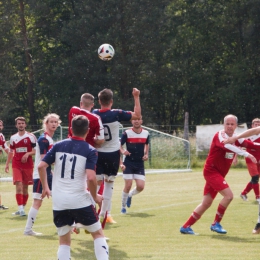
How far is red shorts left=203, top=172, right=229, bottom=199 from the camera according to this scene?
9.62 meters

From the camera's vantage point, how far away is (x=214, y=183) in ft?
31.7

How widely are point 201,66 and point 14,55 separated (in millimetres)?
14604

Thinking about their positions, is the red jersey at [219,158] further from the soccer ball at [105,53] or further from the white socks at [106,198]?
the soccer ball at [105,53]

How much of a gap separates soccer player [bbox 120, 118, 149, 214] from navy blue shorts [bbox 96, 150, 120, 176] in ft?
10.9

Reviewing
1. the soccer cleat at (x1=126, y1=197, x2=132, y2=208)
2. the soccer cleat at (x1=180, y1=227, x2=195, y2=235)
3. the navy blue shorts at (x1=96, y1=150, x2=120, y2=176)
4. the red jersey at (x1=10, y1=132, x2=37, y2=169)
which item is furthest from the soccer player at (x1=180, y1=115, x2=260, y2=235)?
the red jersey at (x1=10, y1=132, x2=37, y2=169)

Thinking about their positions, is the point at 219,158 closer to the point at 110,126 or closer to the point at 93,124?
the point at 110,126

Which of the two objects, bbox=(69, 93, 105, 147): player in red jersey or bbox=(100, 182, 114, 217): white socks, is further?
bbox=(100, 182, 114, 217): white socks

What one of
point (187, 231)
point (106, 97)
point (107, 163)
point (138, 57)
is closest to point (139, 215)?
point (187, 231)

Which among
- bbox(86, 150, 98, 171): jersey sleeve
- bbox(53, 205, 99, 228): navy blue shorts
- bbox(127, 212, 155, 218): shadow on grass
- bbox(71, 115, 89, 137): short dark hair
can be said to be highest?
bbox(71, 115, 89, 137): short dark hair

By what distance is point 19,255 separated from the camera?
833 cm

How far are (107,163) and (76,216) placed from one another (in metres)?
3.22

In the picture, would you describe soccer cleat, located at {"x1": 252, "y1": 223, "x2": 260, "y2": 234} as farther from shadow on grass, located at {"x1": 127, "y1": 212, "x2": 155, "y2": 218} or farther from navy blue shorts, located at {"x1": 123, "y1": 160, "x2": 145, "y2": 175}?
navy blue shorts, located at {"x1": 123, "y1": 160, "x2": 145, "y2": 175}

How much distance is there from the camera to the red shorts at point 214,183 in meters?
9.62

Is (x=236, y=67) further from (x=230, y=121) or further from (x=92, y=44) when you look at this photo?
(x=230, y=121)
